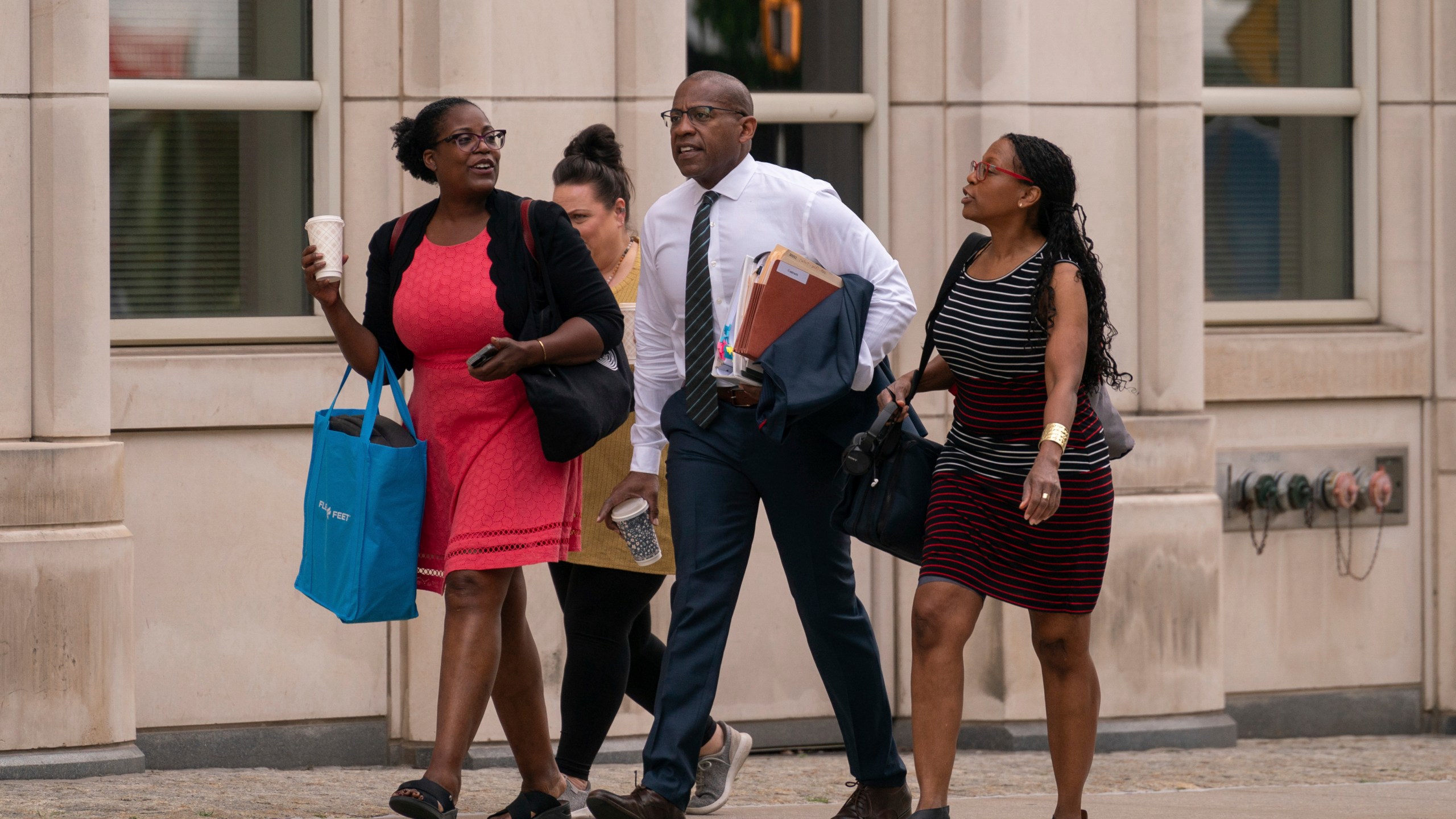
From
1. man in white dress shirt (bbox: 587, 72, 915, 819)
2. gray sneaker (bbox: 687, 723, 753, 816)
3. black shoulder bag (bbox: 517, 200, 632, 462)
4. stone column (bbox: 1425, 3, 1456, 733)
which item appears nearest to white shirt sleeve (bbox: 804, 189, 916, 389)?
man in white dress shirt (bbox: 587, 72, 915, 819)

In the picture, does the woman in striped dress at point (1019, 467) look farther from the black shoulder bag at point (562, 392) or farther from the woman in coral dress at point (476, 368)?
the woman in coral dress at point (476, 368)

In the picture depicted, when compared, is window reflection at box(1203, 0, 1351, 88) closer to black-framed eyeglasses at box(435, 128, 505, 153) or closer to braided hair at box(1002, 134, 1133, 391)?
braided hair at box(1002, 134, 1133, 391)

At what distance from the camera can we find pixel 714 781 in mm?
6109

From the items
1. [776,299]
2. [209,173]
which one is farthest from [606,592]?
[209,173]

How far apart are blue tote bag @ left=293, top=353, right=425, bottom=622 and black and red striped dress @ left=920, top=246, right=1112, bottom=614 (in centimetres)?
146

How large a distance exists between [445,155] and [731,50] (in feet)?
9.00

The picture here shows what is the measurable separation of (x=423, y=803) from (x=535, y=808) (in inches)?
25.8

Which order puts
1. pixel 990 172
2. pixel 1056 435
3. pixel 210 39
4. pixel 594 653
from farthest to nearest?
pixel 210 39 < pixel 594 653 < pixel 990 172 < pixel 1056 435

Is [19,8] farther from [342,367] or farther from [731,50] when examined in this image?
[731,50]

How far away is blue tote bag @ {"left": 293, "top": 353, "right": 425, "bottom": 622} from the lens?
5188mm

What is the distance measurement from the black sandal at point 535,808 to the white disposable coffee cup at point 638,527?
0.76m

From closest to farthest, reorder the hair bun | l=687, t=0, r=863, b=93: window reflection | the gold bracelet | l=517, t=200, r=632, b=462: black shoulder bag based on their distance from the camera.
A: the gold bracelet
l=517, t=200, r=632, b=462: black shoulder bag
the hair bun
l=687, t=0, r=863, b=93: window reflection

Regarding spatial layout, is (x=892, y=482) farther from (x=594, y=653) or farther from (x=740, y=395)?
(x=594, y=653)

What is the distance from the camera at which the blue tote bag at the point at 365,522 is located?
5.19m
